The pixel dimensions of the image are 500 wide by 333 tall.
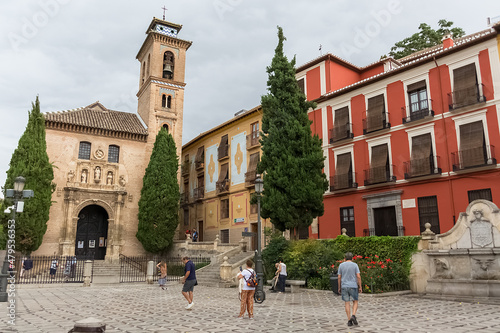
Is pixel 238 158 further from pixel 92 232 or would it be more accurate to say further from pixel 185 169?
pixel 92 232

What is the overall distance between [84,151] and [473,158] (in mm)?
26571

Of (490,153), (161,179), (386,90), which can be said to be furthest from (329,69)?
(161,179)

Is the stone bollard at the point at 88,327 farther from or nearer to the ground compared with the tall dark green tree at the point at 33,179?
nearer to the ground

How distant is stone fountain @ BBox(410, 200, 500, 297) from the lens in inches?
468

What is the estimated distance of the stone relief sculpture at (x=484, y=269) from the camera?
38.8ft

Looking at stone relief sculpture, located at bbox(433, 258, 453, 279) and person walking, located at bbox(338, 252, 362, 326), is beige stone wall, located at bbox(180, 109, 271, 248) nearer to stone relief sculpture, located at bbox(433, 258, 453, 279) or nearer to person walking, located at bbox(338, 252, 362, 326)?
stone relief sculpture, located at bbox(433, 258, 453, 279)

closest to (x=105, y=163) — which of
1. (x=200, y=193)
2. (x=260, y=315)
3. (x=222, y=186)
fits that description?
(x=200, y=193)

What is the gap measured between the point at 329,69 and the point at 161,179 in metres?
14.9

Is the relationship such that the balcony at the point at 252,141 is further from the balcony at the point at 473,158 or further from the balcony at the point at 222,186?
the balcony at the point at 473,158

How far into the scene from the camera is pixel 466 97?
1806 centimetres

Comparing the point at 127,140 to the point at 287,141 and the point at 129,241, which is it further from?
the point at 287,141

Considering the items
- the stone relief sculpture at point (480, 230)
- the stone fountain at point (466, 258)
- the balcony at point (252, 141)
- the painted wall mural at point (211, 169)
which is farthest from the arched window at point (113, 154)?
the stone relief sculpture at point (480, 230)

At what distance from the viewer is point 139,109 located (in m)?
36.2

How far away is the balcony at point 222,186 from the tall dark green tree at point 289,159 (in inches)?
455
